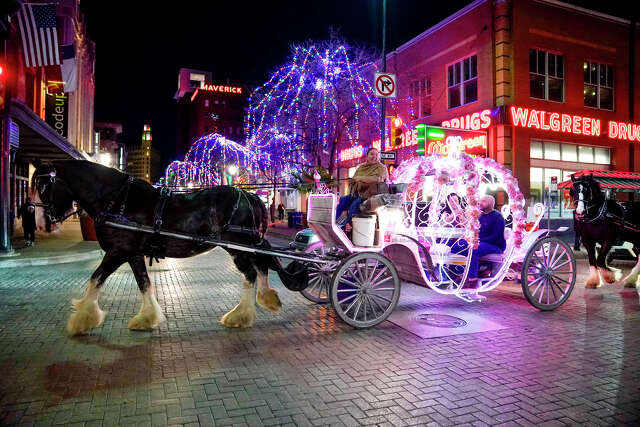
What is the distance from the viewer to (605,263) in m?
9.80

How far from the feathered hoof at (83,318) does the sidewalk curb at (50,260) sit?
778cm

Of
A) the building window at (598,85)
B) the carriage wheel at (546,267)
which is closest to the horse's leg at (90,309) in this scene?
the carriage wheel at (546,267)

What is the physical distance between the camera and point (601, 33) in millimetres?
21609

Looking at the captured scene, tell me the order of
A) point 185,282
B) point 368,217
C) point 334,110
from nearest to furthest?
point 368,217
point 185,282
point 334,110

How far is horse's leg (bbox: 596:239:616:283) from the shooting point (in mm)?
9453

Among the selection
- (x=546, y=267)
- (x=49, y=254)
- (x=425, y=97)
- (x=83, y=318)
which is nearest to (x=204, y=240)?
(x=83, y=318)

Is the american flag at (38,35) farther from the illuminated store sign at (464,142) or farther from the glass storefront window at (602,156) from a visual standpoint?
the glass storefront window at (602,156)

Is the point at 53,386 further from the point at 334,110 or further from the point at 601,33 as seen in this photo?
the point at 601,33

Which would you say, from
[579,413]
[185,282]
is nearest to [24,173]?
[185,282]

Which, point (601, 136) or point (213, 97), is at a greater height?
point (213, 97)

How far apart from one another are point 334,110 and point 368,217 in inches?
661

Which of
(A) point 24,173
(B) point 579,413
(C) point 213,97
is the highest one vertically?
(C) point 213,97

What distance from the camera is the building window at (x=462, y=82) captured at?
68.5 feet

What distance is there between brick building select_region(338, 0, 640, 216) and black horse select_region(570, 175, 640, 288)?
9.75 meters
